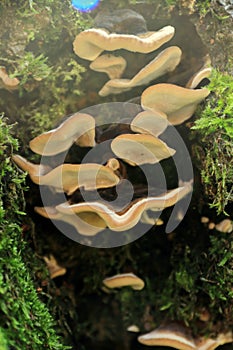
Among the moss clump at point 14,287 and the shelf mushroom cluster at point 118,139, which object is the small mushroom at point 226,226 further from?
the moss clump at point 14,287

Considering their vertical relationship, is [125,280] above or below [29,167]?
below

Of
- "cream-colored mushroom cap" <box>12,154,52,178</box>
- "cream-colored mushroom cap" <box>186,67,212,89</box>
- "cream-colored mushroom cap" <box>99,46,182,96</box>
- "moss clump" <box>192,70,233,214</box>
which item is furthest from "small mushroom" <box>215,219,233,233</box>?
"cream-colored mushroom cap" <box>12,154,52,178</box>

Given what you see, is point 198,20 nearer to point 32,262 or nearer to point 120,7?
point 120,7

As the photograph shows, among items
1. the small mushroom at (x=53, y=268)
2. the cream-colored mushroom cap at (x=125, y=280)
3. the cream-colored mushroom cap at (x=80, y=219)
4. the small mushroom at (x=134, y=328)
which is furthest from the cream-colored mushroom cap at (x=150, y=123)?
the small mushroom at (x=134, y=328)

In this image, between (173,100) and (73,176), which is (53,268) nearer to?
(73,176)

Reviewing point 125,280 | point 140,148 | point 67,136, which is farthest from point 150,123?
point 125,280

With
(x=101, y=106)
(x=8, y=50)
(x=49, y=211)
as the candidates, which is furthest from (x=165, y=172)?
(x=8, y=50)

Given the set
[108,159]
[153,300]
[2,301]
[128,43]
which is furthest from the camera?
[153,300]
